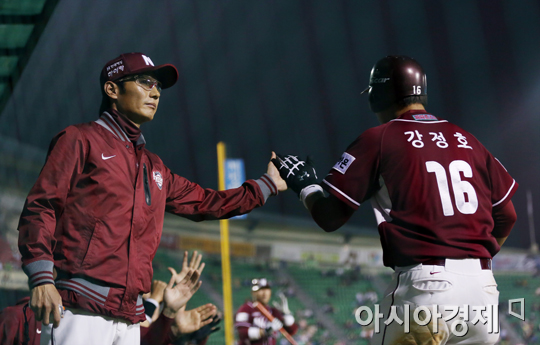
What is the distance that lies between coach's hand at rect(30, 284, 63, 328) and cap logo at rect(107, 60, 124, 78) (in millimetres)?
1113

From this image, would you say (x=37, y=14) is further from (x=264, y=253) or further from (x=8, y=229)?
(x=264, y=253)

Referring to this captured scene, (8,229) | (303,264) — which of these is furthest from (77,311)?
(303,264)

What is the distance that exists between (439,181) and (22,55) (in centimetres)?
671

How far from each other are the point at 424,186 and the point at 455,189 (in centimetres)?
14

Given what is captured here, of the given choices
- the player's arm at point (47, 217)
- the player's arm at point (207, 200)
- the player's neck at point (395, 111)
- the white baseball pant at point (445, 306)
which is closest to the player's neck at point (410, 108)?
the player's neck at point (395, 111)

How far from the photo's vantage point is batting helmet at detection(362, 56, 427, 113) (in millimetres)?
2594

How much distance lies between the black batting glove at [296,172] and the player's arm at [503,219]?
0.95 m

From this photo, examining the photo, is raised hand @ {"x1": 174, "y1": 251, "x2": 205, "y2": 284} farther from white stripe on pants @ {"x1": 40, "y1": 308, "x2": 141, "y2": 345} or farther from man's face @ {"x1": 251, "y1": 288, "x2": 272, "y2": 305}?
man's face @ {"x1": 251, "y1": 288, "x2": 272, "y2": 305}

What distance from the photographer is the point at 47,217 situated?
2.23 metres

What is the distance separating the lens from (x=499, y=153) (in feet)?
83.0

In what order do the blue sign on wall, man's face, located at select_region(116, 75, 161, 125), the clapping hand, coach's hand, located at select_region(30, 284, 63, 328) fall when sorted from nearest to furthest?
coach's hand, located at select_region(30, 284, 63, 328)
man's face, located at select_region(116, 75, 161, 125)
the clapping hand
the blue sign on wall

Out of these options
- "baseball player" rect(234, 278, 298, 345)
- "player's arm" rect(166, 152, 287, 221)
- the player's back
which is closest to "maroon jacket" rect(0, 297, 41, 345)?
"player's arm" rect(166, 152, 287, 221)

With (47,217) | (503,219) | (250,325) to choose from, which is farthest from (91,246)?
(250,325)

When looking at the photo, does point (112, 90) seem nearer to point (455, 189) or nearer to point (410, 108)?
point (410, 108)
